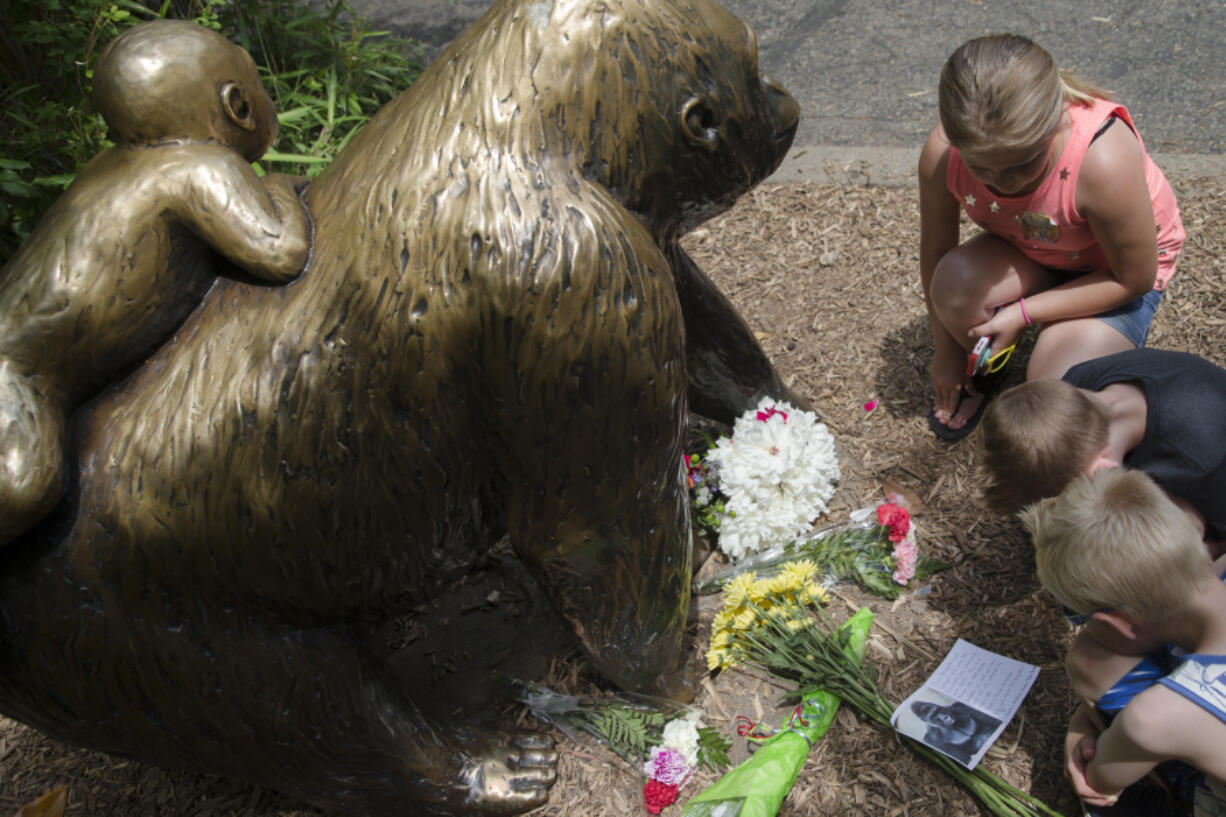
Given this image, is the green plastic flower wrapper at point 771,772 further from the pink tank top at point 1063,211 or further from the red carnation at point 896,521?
the pink tank top at point 1063,211

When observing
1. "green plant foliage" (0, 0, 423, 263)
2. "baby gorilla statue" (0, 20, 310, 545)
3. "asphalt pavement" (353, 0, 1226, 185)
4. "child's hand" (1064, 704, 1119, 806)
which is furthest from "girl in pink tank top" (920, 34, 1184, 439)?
"green plant foliage" (0, 0, 423, 263)

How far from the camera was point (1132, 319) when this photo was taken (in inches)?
107

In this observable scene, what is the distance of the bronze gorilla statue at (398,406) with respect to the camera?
1618mm

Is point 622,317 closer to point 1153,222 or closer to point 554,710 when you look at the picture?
point 554,710

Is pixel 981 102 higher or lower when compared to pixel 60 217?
lower

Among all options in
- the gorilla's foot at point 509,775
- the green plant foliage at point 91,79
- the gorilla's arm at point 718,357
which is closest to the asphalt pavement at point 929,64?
the gorilla's arm at point 718,357

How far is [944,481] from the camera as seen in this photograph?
9.70ft

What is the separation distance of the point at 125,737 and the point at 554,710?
1072 millimetres

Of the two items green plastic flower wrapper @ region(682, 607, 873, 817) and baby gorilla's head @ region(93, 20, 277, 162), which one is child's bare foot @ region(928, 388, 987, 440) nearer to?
green plastic flower wrapper @ region(682, 607, 873, 817)

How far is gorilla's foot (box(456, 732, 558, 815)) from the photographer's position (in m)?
2.21

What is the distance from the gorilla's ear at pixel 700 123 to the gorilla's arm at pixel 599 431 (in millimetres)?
230

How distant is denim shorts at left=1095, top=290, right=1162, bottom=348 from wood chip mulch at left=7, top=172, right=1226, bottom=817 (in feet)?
1.59

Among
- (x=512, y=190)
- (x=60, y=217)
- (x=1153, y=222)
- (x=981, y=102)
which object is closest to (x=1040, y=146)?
(x=981, y=102)

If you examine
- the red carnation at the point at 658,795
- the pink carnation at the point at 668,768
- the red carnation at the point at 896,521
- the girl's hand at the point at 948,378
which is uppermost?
the girl's hand at the point at 948,378
